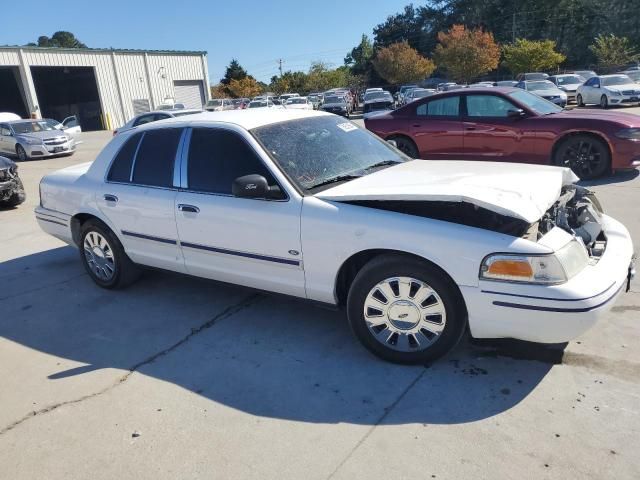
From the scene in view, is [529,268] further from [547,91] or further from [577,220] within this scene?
[547,91]

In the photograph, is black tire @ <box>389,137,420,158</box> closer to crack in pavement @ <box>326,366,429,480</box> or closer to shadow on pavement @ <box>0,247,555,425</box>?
shadow on pavement @ <box>0,247,555,425</box>

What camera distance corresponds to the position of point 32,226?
8.17 meters

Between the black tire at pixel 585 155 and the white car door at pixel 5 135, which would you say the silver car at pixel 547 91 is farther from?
the white car door at pixel 5 135

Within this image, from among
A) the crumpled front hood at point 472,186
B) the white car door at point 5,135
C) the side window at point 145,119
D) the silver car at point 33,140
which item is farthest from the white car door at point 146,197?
the white car door at point 5,135

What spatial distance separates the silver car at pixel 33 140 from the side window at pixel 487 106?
15.8m

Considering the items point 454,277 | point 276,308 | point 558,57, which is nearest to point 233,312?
point 276,308

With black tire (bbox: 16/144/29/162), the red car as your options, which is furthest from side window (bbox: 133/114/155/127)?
the red car

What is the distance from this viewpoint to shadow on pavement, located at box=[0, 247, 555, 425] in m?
3.00

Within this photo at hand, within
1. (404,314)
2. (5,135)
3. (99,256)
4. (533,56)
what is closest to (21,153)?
(5,135)

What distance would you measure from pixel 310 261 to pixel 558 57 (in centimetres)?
4389

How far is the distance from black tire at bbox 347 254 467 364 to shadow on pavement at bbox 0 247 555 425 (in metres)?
0.10

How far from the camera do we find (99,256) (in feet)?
16.3

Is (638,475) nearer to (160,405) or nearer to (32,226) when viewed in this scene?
(160,405)

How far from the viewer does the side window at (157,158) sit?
14.0ft
